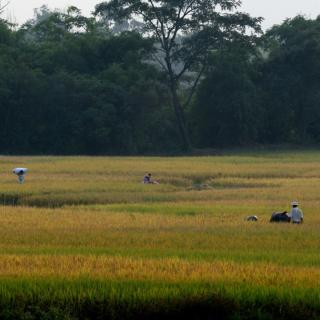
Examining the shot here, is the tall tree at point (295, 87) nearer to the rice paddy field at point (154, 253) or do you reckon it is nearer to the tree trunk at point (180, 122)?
the tree trunk at point (180, 122)

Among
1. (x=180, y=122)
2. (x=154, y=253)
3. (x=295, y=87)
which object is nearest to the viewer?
(x=154, y=253)

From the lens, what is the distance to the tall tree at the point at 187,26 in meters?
61.9

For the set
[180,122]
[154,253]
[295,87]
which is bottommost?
[154,253]

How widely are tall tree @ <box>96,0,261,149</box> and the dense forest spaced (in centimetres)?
7

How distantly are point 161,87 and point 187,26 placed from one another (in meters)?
5.13

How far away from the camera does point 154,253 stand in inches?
585

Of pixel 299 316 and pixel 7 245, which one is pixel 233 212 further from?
pixel 299 316

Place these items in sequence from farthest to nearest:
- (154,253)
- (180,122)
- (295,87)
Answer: (180,122), (295,87), (154,253)

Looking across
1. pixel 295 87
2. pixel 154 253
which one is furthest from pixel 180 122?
pixel 154 253

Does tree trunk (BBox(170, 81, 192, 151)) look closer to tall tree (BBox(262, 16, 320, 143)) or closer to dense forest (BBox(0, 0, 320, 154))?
dense forest (BBox(0, 0, 320, 154))

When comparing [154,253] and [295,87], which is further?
[295,87]

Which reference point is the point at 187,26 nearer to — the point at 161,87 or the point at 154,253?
the point at 161,87

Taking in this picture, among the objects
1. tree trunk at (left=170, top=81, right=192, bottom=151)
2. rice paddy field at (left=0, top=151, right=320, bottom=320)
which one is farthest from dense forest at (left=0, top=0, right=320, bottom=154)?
rice paddy field at (left=0, top=151, right=320, bottom=320)

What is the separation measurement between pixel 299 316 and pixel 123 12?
53.3m
